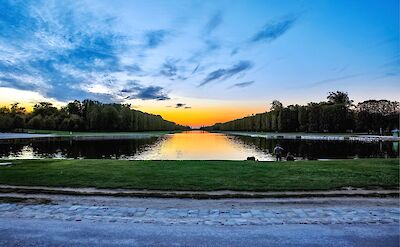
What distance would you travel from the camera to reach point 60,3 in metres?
20.8

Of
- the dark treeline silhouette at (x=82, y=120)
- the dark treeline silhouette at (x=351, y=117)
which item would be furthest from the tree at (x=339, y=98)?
the dark treeline silhouette at (x=82, y=120)

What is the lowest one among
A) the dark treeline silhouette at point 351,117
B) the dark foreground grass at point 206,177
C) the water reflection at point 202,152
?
the water reflection at point 202,152

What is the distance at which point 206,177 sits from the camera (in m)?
12.6

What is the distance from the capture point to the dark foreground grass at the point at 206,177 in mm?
11102

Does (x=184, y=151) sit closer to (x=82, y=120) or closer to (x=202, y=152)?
(x=202, y=152)

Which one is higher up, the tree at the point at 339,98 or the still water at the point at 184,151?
the tree at the point at 339,98

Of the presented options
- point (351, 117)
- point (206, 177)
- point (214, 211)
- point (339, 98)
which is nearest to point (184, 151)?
point (206, 177)

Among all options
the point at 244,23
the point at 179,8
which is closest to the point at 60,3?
the point at 179,8

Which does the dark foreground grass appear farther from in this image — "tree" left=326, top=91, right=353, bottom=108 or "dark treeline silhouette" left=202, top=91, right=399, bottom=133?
"tree" left=326, top=91, right=353, bottom=108

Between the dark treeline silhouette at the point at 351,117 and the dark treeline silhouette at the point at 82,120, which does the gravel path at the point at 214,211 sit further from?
the dark treeline silhouette at the point at 82,120

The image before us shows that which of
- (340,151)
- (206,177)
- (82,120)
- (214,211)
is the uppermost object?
(82,120)

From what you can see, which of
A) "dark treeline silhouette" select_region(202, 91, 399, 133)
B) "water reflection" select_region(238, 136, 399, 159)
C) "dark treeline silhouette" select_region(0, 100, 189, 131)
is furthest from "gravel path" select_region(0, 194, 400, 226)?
"dark treeline silhouette" select_region(0, 100, 189, 131)

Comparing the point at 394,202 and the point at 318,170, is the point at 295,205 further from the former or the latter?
the point at 318,170

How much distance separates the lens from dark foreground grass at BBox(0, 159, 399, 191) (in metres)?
11.1
